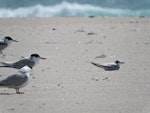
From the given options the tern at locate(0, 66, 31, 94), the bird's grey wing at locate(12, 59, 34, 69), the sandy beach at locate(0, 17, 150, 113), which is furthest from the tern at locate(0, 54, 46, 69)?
the tern at locate(0, 66, 31, 94)

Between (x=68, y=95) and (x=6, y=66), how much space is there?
8.74 ft

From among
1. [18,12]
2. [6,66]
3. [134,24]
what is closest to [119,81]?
[6,66]

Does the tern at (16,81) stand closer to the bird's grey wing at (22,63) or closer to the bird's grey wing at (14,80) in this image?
the bird's grey wing at (14,80)

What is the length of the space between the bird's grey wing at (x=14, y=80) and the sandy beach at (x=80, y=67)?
0.50 feet

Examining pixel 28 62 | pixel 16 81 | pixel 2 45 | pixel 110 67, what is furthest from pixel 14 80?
pixel 2 45

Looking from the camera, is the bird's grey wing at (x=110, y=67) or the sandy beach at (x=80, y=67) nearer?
the sandy beach at (x=80, y=67)

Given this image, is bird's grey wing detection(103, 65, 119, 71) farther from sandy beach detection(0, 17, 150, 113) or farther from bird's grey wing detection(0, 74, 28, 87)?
bird's grey wing detection(0, 74, 28, 87)

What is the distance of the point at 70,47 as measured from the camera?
1530 cm

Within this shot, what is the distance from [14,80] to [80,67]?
2.72 meters

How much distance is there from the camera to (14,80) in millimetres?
9461

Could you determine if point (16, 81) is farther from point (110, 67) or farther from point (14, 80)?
point (110, 67)

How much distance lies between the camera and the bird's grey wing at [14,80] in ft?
30.8

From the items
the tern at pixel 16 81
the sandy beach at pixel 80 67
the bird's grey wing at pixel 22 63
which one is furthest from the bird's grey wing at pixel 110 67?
the tern at pixel 16 81

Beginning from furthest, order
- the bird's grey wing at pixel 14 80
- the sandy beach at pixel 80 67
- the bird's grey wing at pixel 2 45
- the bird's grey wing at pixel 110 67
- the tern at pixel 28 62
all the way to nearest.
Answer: the bird's grey wing at pixel 2 45, the bird's grey wing at pixel 110 67, the tern at pixel 28 62, the bird's grey wing at pixel 14 80, the sandy beach at pixel 80 67
